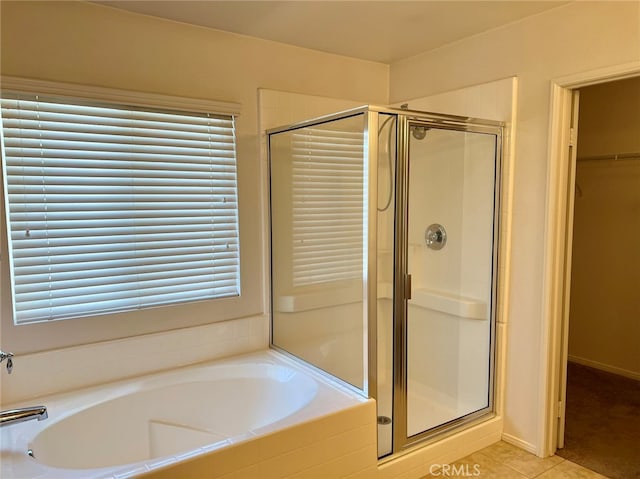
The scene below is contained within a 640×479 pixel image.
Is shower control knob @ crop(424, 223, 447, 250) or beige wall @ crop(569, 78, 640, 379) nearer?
shower control knob @ crop(424, 223, 447, 250)

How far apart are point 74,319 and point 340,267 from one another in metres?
1.45

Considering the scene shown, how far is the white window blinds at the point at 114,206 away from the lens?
7.00 feet

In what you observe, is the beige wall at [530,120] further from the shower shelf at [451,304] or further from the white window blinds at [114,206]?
the white window blinds at [114,206]

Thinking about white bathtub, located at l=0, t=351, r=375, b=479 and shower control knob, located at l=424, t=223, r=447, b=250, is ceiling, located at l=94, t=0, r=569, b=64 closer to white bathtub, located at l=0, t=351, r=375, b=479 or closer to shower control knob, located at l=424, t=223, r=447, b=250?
shower control knob, located at l=424, t=223, r=447, b=250

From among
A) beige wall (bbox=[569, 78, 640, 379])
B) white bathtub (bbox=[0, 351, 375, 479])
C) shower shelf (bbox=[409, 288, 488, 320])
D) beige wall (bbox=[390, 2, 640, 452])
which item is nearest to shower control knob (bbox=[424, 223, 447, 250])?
shower shelf (bbox=[409, 288, 488, 320])

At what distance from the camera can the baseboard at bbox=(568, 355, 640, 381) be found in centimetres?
363

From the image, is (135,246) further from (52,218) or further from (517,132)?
(517,132)

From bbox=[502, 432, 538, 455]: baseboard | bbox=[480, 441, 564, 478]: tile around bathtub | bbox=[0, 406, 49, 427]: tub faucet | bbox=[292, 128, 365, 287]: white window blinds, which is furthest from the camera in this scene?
bbox=[292, 128, 365, 287]: white window blinds

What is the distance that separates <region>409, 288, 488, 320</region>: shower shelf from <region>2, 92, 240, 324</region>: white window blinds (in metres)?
1.11

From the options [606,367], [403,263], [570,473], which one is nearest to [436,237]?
[403,263]

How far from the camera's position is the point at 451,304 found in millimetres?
2838

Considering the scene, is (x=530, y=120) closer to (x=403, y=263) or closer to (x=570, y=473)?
(x=403, y=263)

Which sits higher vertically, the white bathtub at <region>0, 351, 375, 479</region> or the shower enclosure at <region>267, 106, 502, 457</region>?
the shower enclosure at <region>267, 106, 502, 457</region>

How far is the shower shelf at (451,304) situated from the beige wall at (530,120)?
0.18 meters
